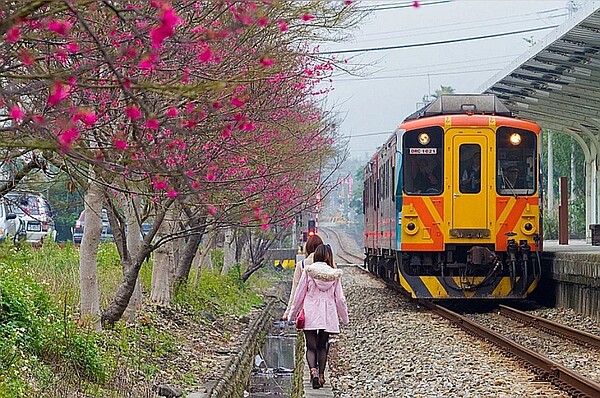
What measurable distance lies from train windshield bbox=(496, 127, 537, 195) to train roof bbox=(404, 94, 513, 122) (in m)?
0.75

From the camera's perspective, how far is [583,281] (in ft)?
47.1

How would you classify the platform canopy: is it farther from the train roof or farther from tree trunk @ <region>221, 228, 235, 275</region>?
tree trunk @ <region>221, 228, 235, 275</region>

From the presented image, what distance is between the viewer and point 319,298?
8.77m

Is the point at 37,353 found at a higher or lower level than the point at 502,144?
lower

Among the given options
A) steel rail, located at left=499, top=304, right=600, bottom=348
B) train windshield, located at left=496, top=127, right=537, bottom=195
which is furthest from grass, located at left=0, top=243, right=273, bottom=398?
train windshield, located at left=496, top=127, right=537, bottom=195

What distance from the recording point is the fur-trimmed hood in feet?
28.3

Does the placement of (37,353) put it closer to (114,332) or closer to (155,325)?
(114,332)

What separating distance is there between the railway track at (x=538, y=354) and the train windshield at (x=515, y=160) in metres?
1.98

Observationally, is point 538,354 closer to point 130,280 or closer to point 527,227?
point 130,280

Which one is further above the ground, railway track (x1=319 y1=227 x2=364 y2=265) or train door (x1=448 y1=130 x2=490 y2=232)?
train door (x1=448 y1=130 x2=490 y2=232)

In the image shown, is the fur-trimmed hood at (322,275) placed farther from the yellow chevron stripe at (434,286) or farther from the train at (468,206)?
the yellow chevron stripe at (434,286)

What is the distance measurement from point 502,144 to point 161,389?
279 inches

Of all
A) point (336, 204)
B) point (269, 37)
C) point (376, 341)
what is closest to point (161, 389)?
point (376, 341)

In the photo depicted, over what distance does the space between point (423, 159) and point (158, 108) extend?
8.79 m
